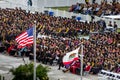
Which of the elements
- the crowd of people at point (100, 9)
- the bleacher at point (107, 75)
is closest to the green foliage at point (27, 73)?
the bleacher at point (107, 75)

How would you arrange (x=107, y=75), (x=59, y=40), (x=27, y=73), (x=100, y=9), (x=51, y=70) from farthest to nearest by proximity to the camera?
1. (x=100, y=9)
2. (x=59, y=40)
3. (x=51, y=70)
4. (x=107, y=75)
5. (x=27, y=73)

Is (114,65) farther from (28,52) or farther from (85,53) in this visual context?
(28,52)

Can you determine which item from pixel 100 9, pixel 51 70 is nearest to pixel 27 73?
pixel 51 70

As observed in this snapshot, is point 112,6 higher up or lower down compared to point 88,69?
higher up

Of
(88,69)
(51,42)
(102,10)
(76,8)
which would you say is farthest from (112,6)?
(88,69)

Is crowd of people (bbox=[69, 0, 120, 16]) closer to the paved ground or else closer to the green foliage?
the paved ground

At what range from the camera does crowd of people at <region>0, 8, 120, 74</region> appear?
34156 millimetres

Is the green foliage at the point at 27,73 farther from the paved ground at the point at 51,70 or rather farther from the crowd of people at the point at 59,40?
the crowd of people at the point at 59,40

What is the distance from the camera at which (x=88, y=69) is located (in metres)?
33.2

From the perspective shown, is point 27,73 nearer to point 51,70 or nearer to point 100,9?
point 51,70

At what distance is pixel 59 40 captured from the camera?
40125 millimetres

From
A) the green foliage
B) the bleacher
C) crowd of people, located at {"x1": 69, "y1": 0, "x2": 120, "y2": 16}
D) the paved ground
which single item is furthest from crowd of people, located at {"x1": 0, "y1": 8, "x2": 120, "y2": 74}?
crowd of people, located at {"x1": 69, "y1": 0, "x2": 120, "y2": 16}

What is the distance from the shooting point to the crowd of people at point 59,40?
34156 mm

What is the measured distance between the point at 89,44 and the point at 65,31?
26.0 feet
